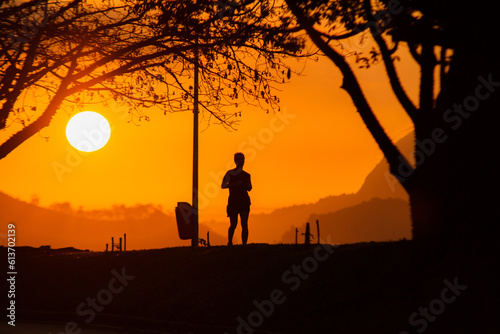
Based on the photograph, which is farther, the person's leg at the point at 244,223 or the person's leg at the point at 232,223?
the person's leg at the point at 232,223

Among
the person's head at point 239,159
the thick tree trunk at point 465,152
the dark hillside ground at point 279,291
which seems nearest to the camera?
the dark hillside ground at point 279,291

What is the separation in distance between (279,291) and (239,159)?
425 centimetres

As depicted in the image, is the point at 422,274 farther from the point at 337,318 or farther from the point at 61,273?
the point at 61,273

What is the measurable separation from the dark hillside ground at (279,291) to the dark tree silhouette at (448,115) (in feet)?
2.04

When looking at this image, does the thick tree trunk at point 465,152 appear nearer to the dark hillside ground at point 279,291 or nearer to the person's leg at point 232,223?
the dark hillside ground at point 279,291

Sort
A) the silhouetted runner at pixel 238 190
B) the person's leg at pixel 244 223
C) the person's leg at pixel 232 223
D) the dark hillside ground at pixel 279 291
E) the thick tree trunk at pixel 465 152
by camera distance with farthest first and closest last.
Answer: the person's leg at pixel 232 223, the person's leg at pixel 244 223, the silhouetted runner at pixel 238 190, the thick tree trunk at pixel 465 152, the dark hillside ground at pixel 279 291

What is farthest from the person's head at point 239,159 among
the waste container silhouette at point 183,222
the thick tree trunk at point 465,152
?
the thick tree trunk at point 465,152

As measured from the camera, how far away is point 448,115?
12.0m

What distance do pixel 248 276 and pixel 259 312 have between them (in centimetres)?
216

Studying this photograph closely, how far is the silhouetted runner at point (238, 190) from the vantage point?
1795cm

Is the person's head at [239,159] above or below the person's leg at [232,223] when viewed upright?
above

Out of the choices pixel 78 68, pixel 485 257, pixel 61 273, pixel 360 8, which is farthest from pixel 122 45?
pixel 485 257

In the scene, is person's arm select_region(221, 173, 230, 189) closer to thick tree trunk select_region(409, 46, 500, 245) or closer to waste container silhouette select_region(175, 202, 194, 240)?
waste container silhouette select_region(175, 202, 194, 240)

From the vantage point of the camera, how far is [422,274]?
1209 centimetres
